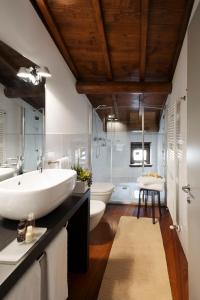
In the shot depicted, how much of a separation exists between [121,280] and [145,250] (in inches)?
27.3

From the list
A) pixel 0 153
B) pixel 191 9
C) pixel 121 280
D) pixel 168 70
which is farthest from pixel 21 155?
pixel 168 70

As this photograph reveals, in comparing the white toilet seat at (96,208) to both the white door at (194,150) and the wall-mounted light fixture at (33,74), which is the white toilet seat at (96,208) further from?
the wall-mounted light fixture at (33,74)

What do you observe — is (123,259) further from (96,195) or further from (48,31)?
(48,31)

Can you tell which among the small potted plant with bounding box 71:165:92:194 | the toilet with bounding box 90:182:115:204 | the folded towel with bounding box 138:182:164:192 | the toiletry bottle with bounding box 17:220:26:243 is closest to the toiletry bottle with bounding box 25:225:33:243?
the toiletry bottle with bounding box 17:220:26:243

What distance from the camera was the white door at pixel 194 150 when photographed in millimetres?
1409

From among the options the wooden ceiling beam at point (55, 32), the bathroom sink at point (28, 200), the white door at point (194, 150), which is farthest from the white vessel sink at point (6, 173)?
the wooden ceiling beam at point (55, 32)

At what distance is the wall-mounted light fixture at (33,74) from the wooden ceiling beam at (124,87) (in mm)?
1447

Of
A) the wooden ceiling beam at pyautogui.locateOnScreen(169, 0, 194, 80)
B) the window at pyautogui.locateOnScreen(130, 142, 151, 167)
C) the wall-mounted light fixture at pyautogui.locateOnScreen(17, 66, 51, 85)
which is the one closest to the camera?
the wall-mounted light fixture at pyautogui.locateOnScreen(17, 66, 51, 85)

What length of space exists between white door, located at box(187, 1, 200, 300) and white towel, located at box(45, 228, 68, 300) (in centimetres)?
82

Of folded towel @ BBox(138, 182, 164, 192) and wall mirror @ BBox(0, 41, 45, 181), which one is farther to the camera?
folded towel @ BBox(138, 182, 164, 192)

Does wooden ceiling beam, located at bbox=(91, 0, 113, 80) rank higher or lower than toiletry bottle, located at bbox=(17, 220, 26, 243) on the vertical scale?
higher

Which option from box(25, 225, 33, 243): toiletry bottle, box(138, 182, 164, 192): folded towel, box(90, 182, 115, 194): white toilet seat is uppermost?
box(25, 225, 33, 243): toiletry bottle

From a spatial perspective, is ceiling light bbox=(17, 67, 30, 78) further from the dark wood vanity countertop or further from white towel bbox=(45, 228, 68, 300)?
white towel bbox=(45, 228, 68, 300)

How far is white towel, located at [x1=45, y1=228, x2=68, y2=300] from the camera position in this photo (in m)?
1.34
